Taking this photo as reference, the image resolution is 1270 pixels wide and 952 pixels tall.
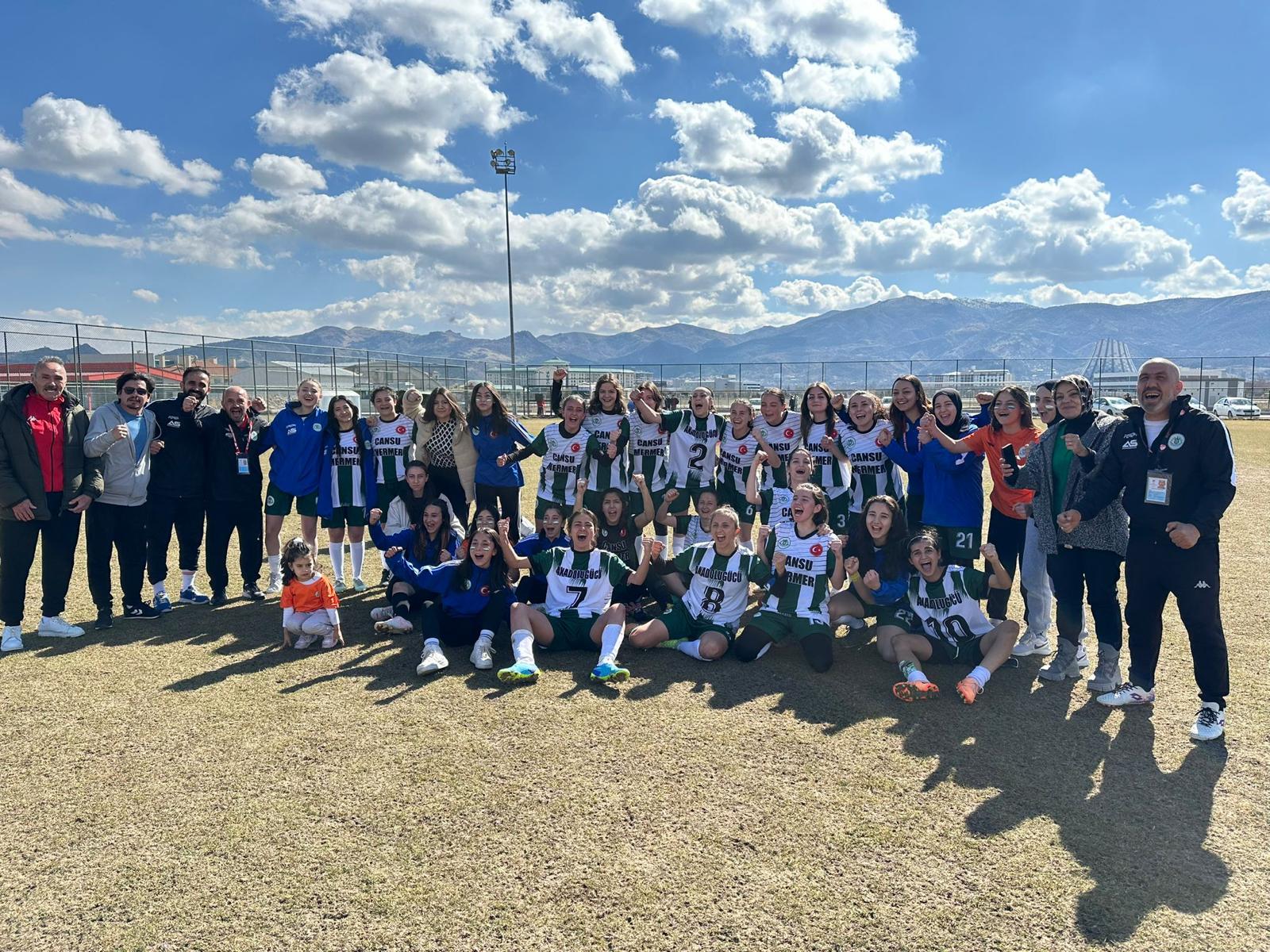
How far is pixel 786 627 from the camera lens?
5.09m

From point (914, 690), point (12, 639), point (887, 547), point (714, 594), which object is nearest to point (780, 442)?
point (887, 547)

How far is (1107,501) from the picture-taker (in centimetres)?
421

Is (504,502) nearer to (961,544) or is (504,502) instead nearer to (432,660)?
(432,660)

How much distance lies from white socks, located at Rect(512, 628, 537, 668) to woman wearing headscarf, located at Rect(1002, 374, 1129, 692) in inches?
134

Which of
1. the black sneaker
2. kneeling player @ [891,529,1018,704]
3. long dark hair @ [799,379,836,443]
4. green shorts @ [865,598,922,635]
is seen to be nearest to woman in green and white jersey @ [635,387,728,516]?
long dark hair @ [799,379,836,443]

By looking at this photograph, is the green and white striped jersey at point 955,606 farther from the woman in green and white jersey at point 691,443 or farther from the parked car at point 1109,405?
the woman in green and white jersey at point 691,443

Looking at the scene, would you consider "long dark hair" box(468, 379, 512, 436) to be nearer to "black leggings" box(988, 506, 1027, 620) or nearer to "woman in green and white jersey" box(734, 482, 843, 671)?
"woman in green and white jersey" box(734, 482, 843, 671)

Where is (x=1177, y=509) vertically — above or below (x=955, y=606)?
above

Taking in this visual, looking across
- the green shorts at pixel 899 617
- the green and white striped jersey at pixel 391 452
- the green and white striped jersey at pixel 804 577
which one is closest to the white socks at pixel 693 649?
the green and white striped jersey at pixel 804 577


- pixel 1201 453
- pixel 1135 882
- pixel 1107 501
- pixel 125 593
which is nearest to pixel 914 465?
pixel 1107 501

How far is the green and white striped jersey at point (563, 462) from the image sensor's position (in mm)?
6590

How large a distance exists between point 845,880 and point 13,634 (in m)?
5.88

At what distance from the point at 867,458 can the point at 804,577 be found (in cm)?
145

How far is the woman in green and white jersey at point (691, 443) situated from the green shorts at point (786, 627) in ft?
6.26
